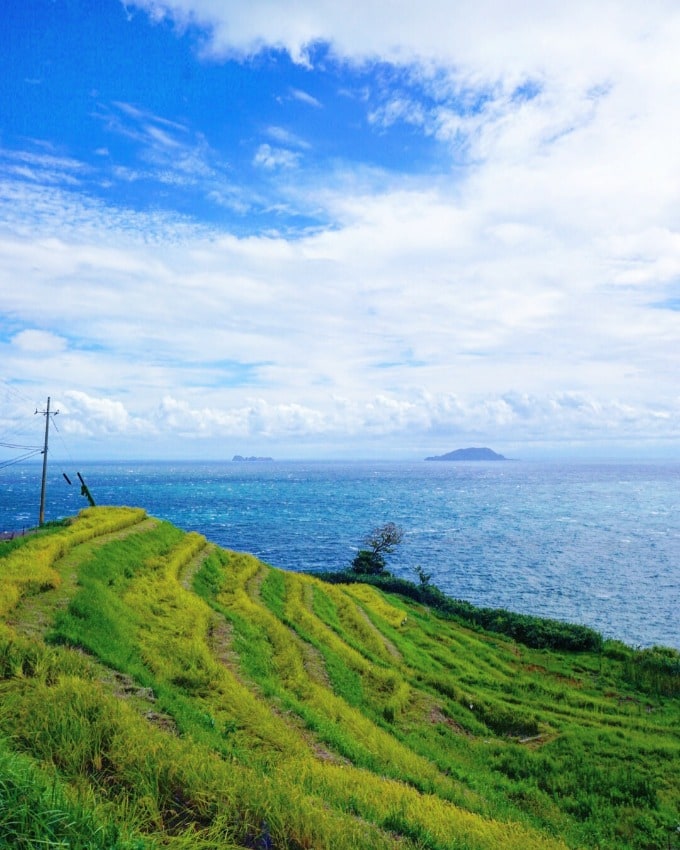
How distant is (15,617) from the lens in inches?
634

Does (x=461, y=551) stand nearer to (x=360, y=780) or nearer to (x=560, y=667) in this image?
(x=560, y=667)

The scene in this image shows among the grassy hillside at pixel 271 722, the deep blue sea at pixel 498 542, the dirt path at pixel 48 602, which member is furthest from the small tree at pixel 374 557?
the dirt path at pixel 48 602

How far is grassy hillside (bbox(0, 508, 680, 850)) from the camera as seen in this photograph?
702cm

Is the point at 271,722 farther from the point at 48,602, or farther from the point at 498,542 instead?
the point at 498,542

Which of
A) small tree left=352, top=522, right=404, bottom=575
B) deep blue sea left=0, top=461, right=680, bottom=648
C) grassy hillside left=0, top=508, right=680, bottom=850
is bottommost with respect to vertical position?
deep blue sea left=0, top=461, right=680, bottom=648

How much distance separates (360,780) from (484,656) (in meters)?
35.3

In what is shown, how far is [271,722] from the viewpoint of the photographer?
1395cm

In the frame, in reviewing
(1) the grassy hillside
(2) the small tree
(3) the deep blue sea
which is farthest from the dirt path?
(3) the deep blue sea

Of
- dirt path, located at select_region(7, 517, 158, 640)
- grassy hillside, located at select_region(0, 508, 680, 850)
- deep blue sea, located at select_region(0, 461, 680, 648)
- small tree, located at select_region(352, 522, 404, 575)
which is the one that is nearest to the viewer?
grassy hillside, located at select_region(0, 508, 680, 850)

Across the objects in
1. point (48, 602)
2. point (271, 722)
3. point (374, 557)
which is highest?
point (48, 602)

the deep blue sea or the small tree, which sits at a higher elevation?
the small tree

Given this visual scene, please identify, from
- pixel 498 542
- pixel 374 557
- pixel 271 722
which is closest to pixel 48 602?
pixel 271 722

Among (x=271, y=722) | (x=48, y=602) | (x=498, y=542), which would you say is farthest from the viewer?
(x=498, y=542)

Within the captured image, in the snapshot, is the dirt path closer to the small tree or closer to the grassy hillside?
the grassy hillside
